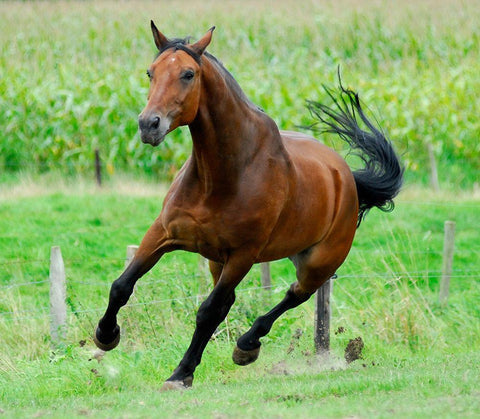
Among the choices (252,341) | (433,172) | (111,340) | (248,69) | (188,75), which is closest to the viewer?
(188,75)

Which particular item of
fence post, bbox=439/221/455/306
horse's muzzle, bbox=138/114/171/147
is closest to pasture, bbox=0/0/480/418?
fence post, bbox=439/221/455/306

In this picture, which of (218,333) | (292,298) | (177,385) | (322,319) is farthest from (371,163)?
(177,385)

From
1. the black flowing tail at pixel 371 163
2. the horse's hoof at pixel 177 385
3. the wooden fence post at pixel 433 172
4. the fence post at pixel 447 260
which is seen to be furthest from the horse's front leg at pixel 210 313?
the wooden fence post at pixel 433 172

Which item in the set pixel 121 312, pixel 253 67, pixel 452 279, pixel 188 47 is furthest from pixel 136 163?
pixel 188 47

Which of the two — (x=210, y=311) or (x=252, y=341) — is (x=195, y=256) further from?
(x=210, y=311)

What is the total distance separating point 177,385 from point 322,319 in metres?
2.28

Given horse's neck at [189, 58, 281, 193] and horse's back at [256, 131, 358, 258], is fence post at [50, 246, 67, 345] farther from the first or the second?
horse's neck at [189, 58, 281, 193]

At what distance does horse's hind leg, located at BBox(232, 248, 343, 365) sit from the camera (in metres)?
7.12

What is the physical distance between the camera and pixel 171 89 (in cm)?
539

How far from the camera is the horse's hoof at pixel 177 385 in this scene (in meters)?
6.27

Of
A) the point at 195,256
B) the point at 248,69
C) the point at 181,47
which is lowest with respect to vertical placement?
the point at 195,256

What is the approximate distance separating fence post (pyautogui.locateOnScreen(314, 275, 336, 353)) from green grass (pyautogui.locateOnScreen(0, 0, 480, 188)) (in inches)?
326

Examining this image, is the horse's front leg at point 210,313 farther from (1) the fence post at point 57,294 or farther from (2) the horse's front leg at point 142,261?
(1) the fence post at point 57,294

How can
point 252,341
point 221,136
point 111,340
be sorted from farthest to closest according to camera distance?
point 252,341 < point 111,340 < point 221,136
